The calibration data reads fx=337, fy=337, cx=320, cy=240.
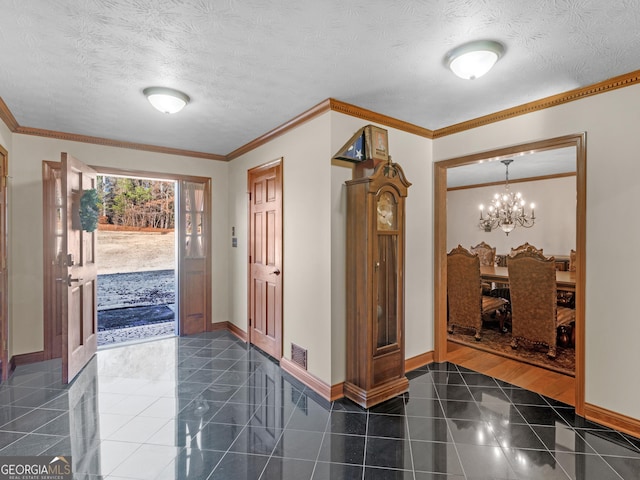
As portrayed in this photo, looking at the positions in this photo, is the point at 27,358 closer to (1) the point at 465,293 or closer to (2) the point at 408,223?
(2) the point at 408,223

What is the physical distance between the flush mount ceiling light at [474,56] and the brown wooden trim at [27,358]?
4675 millimetres

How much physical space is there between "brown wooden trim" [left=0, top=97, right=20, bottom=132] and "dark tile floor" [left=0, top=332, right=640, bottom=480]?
2.39 m

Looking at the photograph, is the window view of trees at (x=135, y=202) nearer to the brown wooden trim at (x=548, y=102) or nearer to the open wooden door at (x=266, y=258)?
the open wooden door at (x=266, y=258)

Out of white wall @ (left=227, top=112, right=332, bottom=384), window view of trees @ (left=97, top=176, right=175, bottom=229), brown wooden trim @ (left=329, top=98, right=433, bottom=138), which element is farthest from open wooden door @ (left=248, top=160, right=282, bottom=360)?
window view of trees @ (left=97, top=176, right=175, bottom=229)

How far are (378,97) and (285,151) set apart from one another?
3.64 ft

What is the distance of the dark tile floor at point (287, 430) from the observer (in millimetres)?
1949

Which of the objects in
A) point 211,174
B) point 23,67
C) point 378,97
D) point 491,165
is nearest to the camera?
point 23,67

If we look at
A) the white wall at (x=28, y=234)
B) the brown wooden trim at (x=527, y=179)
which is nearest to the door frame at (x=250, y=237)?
the white wall at (x=28, y=234)

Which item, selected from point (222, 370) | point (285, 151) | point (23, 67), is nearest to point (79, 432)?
point (222, 370)

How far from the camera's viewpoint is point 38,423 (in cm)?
238

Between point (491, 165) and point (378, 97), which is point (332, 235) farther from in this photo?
point (491, 165)

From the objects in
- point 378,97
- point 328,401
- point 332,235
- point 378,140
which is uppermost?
point 378,97

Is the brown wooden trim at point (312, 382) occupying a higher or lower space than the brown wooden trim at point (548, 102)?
A: lower

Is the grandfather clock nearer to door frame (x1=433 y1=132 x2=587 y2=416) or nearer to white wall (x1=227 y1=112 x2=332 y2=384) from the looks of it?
white wall (x1=227 y1=112 x2=332 y2=384)
